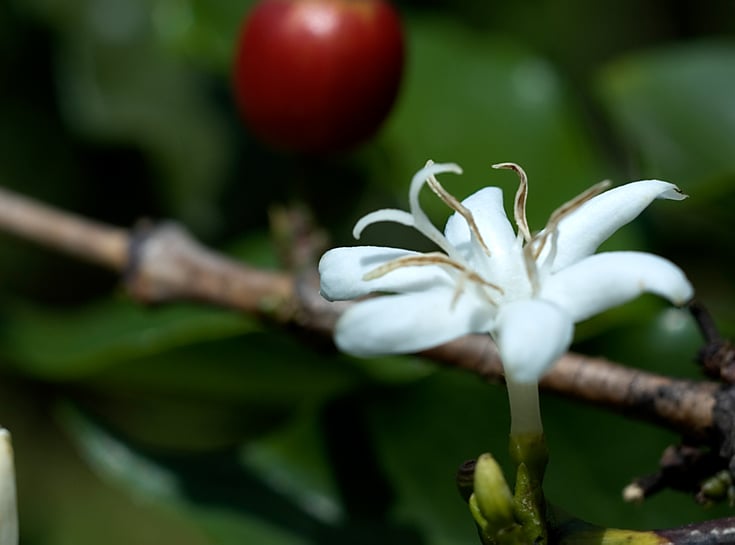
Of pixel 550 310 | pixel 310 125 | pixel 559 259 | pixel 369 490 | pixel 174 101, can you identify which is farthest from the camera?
pixel 174 101

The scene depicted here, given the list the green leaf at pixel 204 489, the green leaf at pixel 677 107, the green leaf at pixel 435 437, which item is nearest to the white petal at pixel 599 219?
the green leaf at pixel 435 437

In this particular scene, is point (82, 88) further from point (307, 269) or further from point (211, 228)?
point (307, 269)

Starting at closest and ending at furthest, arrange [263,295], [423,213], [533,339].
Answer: [533,339] < [423,213] < [263,295]

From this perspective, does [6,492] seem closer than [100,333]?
Yes

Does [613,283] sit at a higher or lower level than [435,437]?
lower

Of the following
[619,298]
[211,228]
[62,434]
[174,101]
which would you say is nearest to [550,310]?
[619,298]

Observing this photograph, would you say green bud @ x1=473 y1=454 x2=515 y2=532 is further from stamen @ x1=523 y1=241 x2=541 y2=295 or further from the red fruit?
the red fruit

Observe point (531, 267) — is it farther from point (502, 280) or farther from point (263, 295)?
point (263, 295)

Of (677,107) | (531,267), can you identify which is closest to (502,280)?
(531,267)
